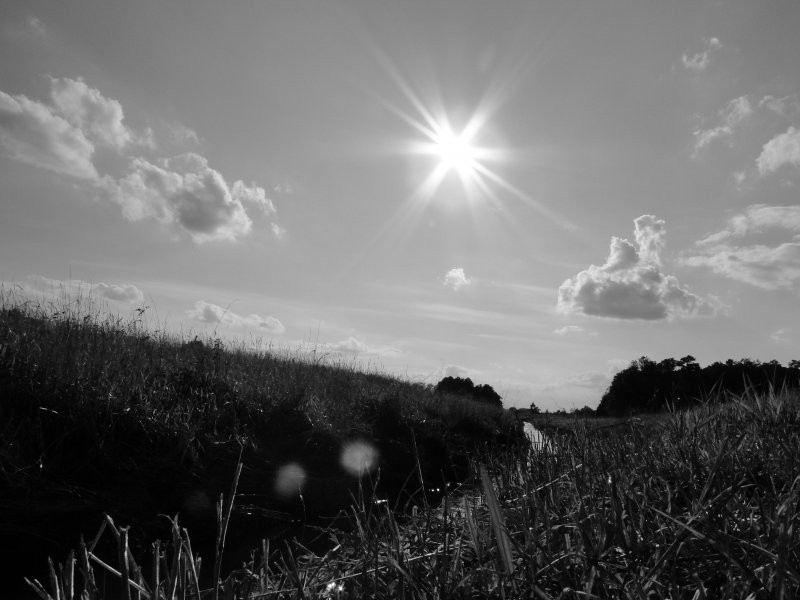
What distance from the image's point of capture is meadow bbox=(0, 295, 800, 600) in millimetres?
1588

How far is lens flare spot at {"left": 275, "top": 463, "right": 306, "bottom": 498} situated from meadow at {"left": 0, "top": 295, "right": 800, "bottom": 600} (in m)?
0.07

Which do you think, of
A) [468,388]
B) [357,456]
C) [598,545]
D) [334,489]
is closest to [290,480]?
[334,489]

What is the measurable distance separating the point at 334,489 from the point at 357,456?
1.13 metres

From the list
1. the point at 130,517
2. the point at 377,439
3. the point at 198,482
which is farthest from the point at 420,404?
the point at 130,517

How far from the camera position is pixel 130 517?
15.5 ft

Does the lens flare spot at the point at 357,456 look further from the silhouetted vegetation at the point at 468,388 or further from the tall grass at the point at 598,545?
the silhouetted vegetation at the point at 468,388

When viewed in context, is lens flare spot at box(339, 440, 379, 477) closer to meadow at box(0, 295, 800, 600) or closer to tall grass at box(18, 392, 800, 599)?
meadow at box(0, 295, 800, 600)

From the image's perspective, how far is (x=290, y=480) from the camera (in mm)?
6289

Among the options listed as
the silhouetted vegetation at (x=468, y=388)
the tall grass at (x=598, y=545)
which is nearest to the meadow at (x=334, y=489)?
the tall grass at (x=598, y=545)

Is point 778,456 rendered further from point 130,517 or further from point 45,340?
point 45,340

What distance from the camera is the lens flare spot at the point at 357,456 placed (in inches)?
283

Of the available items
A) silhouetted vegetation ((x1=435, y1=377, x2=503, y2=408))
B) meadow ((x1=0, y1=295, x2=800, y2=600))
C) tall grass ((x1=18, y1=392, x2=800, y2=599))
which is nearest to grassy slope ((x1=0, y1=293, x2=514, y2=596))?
meadow ((x1=0, y1=295, x2=800, y2=600))

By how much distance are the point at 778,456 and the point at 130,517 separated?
5138 millimetres

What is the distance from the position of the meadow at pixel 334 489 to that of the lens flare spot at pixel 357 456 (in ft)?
0.36
